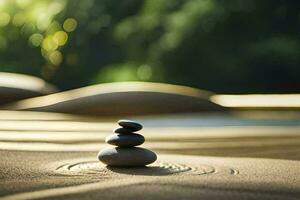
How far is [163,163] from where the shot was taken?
768 centimetres

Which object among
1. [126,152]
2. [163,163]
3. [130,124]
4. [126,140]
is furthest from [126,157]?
[163,163]

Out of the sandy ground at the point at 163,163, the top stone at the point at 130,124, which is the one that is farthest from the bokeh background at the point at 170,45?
the top stone at the point at 130,124

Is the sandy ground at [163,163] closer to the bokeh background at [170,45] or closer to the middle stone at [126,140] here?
the middle stone at [126,140]

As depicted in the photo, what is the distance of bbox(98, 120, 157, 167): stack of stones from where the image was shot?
714cm

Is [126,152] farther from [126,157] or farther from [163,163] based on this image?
[163,163]

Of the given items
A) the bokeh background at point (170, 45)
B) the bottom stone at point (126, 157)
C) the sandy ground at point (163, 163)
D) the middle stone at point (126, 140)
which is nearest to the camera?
the sandy ground at point (163, 163)

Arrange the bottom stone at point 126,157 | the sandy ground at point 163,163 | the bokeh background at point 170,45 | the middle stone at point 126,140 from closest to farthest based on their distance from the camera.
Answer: the sandy ground at point 163,163 → the bottom stone at point 126,157 → the middle stone at point 126,140 → the bokeh background at point 170,45

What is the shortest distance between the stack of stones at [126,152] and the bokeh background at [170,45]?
1876 centimetres

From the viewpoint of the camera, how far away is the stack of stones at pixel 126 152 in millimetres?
7145

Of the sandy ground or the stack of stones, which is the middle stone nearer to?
the stack of stones

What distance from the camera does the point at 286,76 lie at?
25.7 meters

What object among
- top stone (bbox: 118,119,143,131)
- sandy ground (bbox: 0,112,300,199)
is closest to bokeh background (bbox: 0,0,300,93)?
sandy ground (bbox: 0,112,300,199)

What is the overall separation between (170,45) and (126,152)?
19.6 meters

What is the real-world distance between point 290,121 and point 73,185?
1072 cm
